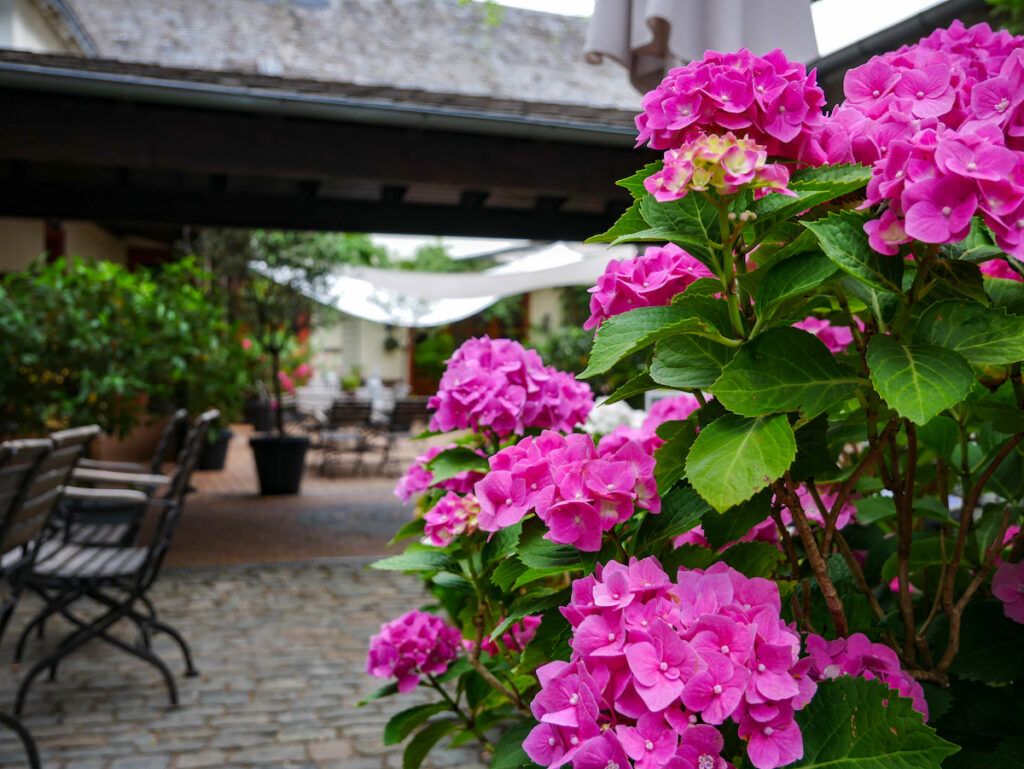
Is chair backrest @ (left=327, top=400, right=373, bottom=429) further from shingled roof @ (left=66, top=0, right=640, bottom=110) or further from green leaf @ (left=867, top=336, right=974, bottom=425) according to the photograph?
green leaf @ (left=867, top=336, right=974, bottom=425)

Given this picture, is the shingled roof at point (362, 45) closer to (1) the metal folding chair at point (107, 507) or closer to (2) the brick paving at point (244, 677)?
(2) the brick paving at point (244, 677)

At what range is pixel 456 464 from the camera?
51.3 inches

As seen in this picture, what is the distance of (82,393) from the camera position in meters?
6.00

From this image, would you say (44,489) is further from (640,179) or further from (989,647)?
(989,647)

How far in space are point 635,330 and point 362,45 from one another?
19.4 meters

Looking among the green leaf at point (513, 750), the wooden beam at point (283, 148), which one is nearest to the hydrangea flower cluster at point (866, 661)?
the green leaf at point (513, 750)

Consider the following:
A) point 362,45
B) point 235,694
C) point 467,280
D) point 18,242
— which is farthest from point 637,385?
point 362,45

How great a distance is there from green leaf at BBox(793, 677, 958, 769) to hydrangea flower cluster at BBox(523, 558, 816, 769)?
1.7 inches

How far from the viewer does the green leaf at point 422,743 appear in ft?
4.52

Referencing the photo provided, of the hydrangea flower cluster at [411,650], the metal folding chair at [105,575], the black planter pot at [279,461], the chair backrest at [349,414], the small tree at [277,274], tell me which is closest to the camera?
the hydrangea flower cluster at [411,650]

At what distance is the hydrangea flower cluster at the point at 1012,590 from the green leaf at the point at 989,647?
0.17ft

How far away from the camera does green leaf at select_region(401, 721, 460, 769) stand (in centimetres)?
138

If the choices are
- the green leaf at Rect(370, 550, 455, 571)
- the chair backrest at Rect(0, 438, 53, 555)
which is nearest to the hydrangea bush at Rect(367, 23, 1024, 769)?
Answer: the green leaf at Rect(370, 550, 455, 571)

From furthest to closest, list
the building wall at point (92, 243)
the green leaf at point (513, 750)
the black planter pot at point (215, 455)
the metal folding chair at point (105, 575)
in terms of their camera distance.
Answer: the building wall at point (92, 243)
the black planter pot at point (215, 455)
the metal folding chair at point (105, 575)
the green leaf at point (513, 750)
